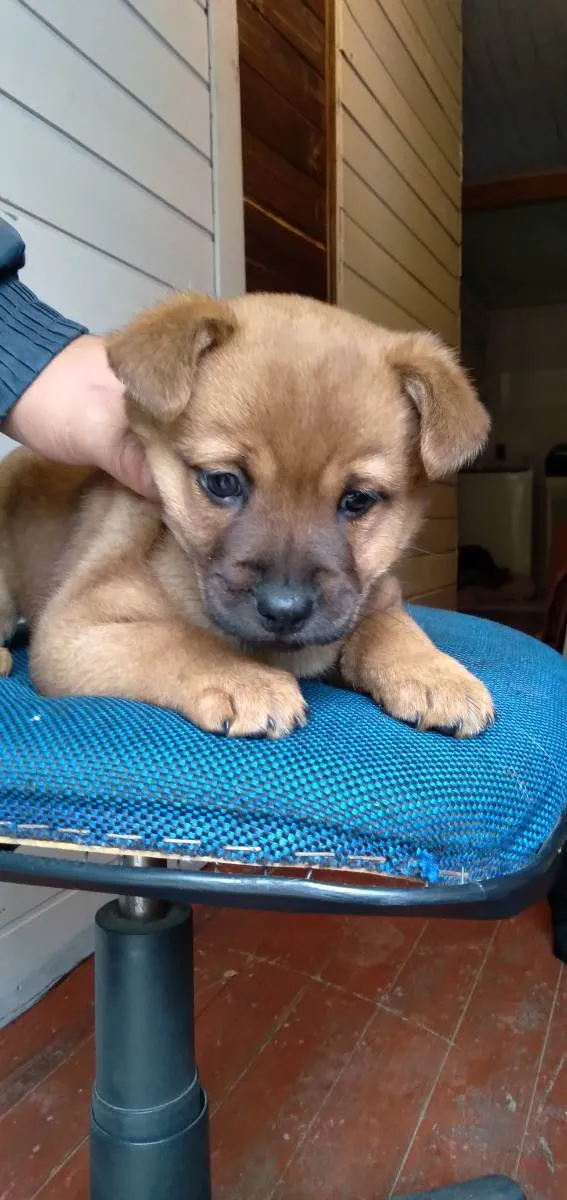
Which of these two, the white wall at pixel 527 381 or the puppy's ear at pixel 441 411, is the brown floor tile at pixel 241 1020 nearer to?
the puppy's ear at pixel 441 411

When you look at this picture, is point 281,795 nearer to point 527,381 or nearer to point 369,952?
point 369,952

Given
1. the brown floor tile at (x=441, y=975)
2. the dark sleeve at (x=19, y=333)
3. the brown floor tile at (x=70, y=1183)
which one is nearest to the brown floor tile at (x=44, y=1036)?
the brown floor tile at (x=70, y=1183)

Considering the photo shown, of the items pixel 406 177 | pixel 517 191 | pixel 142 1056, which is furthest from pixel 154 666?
pixel 517 191

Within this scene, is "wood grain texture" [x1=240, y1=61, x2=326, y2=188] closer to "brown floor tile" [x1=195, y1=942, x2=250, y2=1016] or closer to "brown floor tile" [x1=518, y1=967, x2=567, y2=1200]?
"brown floor tile" [x1=195, y1=942, x2=250, y2=1016]

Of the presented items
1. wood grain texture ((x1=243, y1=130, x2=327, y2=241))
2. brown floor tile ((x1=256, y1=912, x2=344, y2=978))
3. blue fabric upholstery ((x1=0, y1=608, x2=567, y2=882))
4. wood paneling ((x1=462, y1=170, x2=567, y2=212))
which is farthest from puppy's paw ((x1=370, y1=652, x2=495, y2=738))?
wood paneling ((x1=462, y1=170, x2=567, y2=212))

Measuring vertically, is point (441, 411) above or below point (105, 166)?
below

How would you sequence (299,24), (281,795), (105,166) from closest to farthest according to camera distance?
(281,795) → (105,166) → (299,24)
